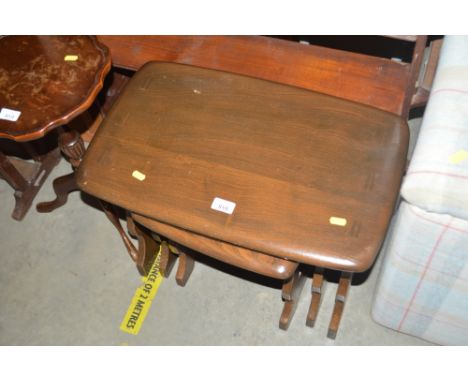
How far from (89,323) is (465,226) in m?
1.33

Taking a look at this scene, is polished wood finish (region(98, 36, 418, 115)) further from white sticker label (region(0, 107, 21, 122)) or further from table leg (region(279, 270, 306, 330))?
table leg (region(279, 270, 306, 330))

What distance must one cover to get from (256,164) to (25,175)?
133 centimetres

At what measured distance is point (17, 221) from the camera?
85.1 inches

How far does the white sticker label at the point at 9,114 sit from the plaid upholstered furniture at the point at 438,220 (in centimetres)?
109

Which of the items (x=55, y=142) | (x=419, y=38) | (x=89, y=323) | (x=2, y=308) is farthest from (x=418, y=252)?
(x=55, y=142)

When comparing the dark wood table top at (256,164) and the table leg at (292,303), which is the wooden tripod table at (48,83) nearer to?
the dark wood table top at (256,164)

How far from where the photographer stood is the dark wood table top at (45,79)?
150cm

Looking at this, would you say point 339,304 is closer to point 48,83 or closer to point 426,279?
point 426,279

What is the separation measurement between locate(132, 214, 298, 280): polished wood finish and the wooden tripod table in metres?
0.43

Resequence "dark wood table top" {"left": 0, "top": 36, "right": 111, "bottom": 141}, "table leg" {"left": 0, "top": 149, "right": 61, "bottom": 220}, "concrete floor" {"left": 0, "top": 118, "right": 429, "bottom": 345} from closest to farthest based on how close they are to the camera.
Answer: "dark wood table top" {"left": 0, "top": 36, "right": 111, "bottom": 141} < "concrete floor" {"left": 0, "top": 118, "right": 429, "bottom": 345} < "table leg" {"left": 0, "top": 149, "right": 61, "bottom": 220}

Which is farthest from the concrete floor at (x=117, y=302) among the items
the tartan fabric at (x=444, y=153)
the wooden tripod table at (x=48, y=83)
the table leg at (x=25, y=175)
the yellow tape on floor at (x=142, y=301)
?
the tartan fabric at (x=444, y=153)

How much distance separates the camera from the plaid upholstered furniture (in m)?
1.12

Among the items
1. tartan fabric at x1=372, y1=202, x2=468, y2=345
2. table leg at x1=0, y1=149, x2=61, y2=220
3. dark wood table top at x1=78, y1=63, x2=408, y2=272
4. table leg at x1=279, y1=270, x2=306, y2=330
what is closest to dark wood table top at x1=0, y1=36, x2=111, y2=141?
dark wood table top at x1=78, y1=63, x2=408, y2=272

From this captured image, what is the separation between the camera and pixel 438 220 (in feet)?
3.84
